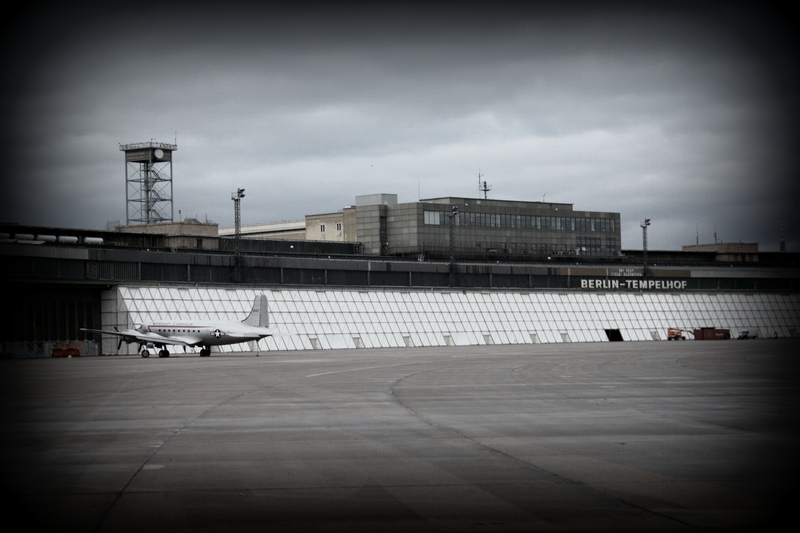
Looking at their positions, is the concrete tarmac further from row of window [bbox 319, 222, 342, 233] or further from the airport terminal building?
row of window [bbox 319, 222, 342, 233]

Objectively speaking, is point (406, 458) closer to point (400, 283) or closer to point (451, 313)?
point (451, 313)

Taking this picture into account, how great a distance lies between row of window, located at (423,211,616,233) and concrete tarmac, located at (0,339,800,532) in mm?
109667

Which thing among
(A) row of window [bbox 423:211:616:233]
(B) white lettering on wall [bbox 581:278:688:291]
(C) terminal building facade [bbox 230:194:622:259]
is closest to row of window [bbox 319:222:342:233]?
(C) terminal building facade [bbox 230:194:622:259]

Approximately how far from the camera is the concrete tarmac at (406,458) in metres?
14.5

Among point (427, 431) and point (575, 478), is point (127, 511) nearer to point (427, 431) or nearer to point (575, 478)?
point (575, 478)

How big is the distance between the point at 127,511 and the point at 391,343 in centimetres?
9762

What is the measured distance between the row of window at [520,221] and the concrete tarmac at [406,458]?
10967 centimetres

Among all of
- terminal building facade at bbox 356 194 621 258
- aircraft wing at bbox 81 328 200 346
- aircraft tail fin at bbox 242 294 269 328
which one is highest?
terminal building facade at bbox 356 194 621 258

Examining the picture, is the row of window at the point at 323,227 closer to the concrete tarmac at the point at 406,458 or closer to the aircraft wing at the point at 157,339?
the aircraft wing at the point at 157,339

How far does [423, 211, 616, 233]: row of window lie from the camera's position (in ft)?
494

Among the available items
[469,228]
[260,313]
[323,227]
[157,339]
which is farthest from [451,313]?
[323,227]

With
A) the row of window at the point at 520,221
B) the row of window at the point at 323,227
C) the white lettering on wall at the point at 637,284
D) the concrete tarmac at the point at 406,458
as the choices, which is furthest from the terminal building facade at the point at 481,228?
the concrete tarmac at the point at 406,458

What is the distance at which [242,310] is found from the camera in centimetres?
10456

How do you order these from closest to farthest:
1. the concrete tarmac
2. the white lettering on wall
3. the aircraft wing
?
the concrete tarmac, the aircraft wing, the white lettering on wall
